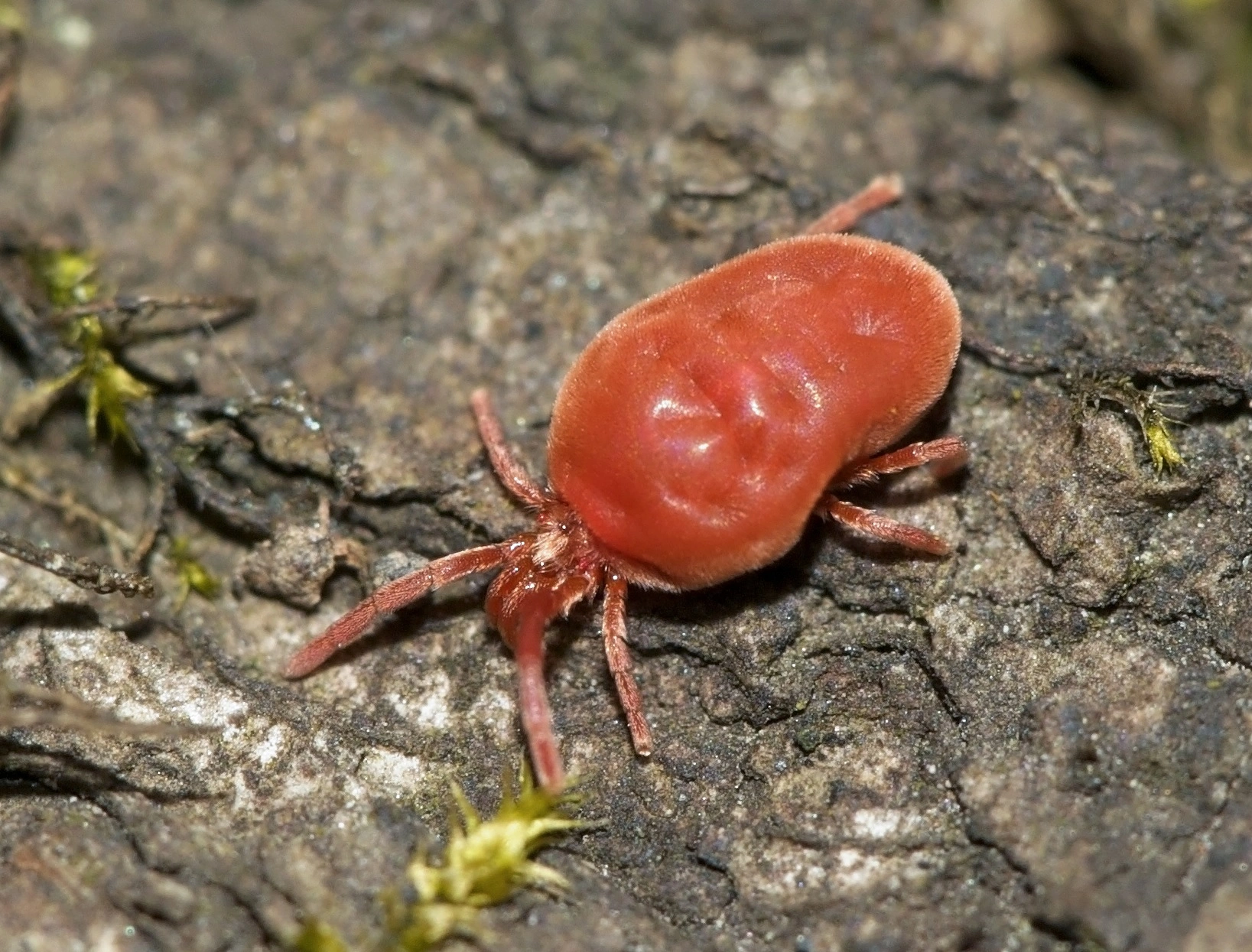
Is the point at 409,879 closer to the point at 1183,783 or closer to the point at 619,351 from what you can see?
the point at 619,351

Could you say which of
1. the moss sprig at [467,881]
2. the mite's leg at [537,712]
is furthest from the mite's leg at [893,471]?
the moss sprig at [467,881]

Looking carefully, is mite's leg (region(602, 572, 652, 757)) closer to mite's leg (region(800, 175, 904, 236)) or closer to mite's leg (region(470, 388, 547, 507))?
mite's leg (region(470, 388, 547, 507))

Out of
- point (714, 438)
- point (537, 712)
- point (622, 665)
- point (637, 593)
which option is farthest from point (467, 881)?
point (714, 438)

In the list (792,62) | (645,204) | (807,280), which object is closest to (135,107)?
(645,204)

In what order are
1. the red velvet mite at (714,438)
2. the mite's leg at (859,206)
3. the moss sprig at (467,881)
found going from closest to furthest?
the moss sprig at (467,881)
the red velvet mite at (714,438)
the mite's leg at (859,206)

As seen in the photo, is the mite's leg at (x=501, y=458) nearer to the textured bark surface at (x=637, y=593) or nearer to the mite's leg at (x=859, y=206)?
the textured bark surface at (x=637, y=593)

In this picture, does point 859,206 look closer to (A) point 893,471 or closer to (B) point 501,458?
(A) point 893,471
